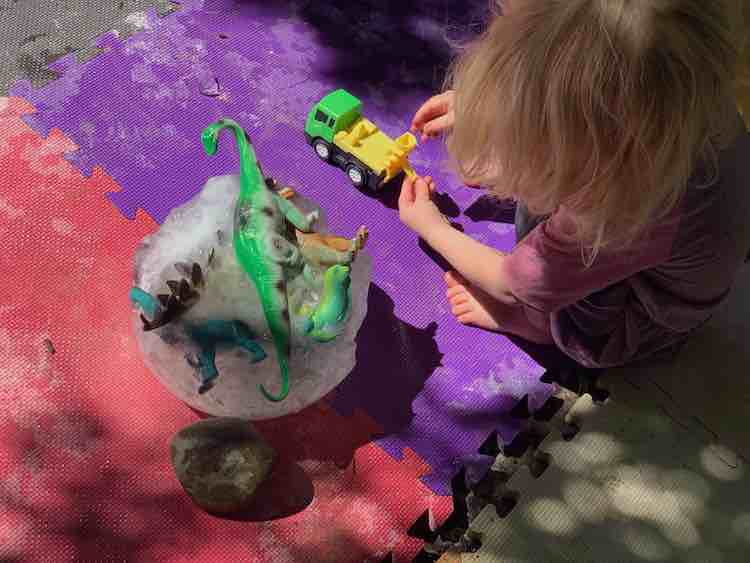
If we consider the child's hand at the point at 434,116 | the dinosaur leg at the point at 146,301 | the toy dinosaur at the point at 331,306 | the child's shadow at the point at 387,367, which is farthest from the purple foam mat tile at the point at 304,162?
the dinosaur leg at the point at 146,301

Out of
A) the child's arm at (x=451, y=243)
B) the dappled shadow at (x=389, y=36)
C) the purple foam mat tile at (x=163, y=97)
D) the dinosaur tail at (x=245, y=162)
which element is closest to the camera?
the dinosaur tail at (x=245, y=162)

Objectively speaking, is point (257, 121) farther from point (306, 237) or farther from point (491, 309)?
point (491, 309)

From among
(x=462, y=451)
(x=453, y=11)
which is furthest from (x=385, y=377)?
(x=453, y=11)

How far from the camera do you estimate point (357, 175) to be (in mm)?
1456

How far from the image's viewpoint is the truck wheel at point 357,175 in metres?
1.44

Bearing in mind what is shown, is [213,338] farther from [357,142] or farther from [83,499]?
[357,142]

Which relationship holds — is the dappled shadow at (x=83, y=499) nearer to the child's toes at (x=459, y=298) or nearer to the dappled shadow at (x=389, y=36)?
the child's toes at (x=459, y=298)

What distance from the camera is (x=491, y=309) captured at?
53.8 inches

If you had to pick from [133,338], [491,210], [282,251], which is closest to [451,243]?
[491,210]

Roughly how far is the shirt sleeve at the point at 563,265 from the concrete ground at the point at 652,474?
0.30m

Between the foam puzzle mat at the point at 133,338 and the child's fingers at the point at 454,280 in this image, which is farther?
the child's fingers at the point at 454,280

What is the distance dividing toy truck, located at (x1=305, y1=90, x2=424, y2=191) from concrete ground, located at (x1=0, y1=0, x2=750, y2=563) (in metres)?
0.52

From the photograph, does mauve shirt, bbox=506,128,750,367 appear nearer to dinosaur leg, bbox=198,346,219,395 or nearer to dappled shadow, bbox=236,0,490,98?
dinosaur leg, bbox=198,346,219,395

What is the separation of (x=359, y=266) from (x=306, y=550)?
0.44m
